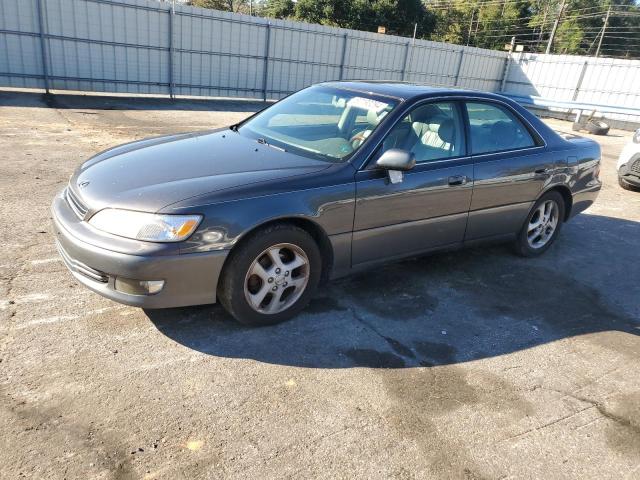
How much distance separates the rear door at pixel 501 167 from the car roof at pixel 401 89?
0.14 meters

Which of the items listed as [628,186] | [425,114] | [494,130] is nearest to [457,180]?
[425,114]

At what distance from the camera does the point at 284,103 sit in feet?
15.8

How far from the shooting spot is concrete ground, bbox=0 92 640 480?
8.04 feet

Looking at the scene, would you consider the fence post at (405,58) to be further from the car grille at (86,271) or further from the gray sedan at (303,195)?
the car grille at (86,271)

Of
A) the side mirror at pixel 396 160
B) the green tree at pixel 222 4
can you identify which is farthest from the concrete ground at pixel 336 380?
the green tree at pixel 222 4

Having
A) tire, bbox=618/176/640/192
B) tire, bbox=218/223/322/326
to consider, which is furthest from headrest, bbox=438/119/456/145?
tire, bbox=618/176/640/192

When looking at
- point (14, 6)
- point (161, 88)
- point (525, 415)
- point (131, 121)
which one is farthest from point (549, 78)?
point (525, 415)

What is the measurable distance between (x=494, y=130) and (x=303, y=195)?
2235 mm

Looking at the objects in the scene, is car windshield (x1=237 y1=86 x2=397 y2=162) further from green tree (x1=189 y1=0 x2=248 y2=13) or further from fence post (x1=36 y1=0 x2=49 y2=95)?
green tree (x1=189 y1=0 x2=248 y2=13)

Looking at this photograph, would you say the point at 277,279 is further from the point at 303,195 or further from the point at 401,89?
the point at 401,89

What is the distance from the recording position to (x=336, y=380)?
3045 mm

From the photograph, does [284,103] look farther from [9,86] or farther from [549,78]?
[549,78]

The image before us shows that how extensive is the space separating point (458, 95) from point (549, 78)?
21.6 m

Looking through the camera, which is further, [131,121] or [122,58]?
[122,58]
